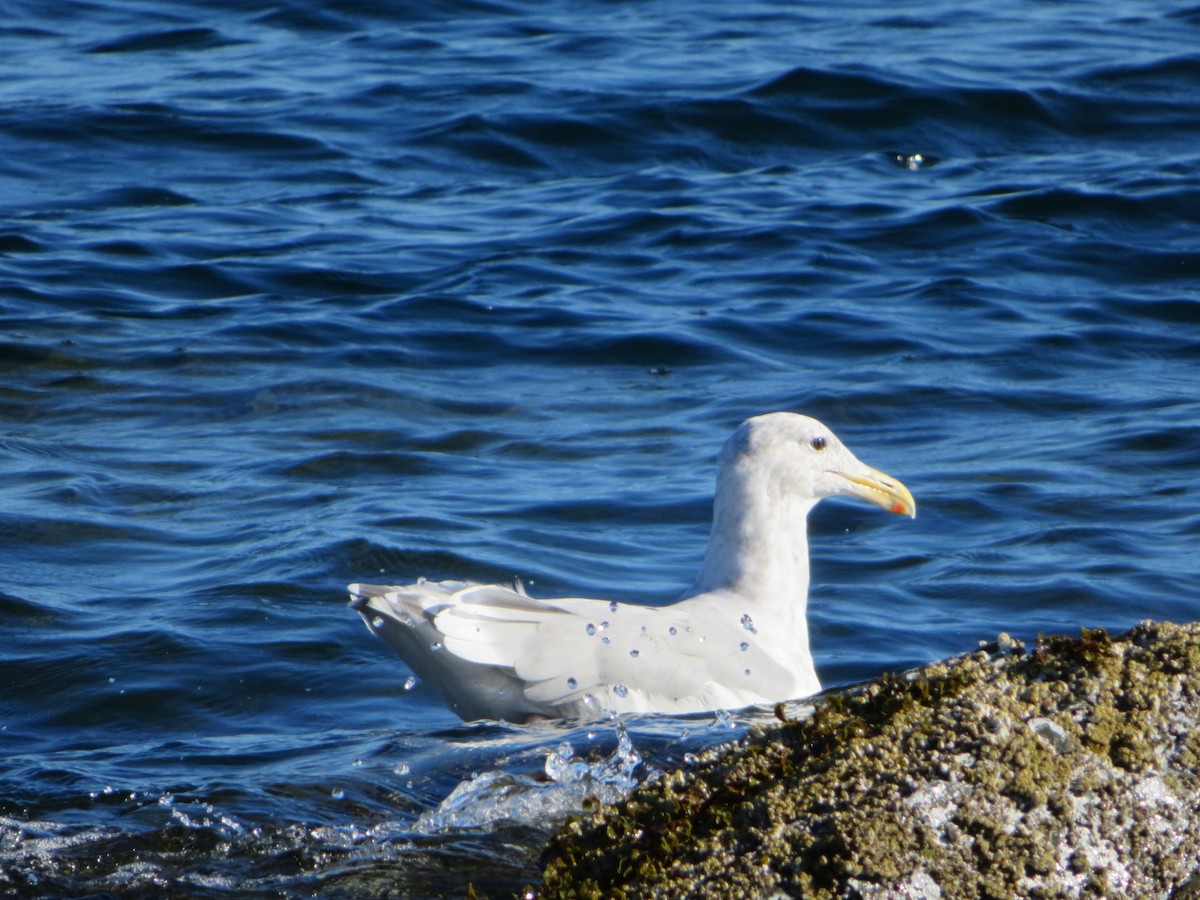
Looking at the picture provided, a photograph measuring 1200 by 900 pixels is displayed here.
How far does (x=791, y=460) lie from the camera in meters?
6.48

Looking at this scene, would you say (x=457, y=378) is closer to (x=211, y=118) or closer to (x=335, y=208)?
(x=335, y=208)

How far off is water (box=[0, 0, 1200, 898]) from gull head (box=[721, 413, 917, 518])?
696 millimetres

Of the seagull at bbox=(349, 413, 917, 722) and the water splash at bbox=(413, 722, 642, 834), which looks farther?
the seagull at bbox=(349, 413, 917, 722)

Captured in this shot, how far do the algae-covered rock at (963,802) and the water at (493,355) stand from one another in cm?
78

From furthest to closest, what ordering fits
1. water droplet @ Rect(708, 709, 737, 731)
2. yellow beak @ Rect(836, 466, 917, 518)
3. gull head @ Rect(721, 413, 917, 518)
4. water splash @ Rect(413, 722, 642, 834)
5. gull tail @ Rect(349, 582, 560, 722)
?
yellow beak @ Rect(836, 466, 917, 518)
gull head @ Rect(721, 413, 917, 518)
gull tail @ Rect(349, 582, 560, 722)
water droplet @ Rect(708, 709, 737, 731)
water splash @ Rect(413, 722, 642, 834)

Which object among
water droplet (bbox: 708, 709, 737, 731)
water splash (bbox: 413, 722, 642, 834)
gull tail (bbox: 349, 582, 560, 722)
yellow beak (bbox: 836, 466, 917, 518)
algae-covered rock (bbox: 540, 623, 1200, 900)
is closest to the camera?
algae-covered rock (bbox: 540, 623, 1200, 900)

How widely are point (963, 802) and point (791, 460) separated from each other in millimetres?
3634

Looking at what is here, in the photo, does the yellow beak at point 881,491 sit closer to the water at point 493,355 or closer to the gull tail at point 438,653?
the water at point 493,355

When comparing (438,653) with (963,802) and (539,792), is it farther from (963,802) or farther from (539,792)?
(963,802)

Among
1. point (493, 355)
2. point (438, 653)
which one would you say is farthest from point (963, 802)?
point (493, 355)

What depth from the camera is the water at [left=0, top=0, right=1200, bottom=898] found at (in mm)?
5465

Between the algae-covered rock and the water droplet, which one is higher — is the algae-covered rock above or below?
above

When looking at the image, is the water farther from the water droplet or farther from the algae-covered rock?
the algae-covered rock

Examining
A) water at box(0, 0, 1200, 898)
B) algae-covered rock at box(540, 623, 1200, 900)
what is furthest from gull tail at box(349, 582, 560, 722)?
algae-covered rock at box(540, 623, 1200, 900)
